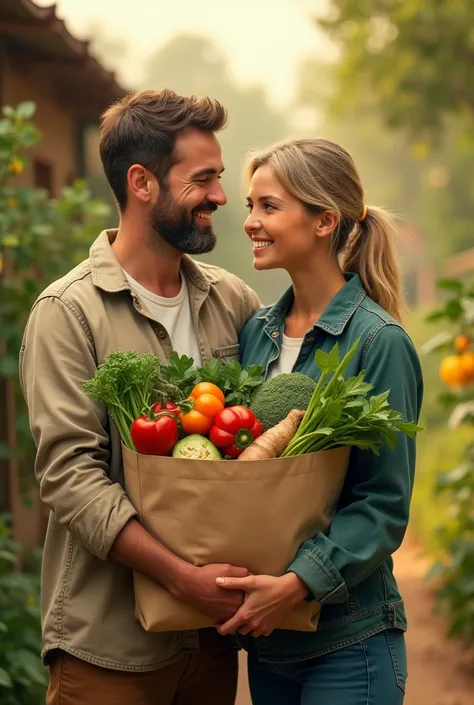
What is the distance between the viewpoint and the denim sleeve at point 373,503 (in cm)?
281

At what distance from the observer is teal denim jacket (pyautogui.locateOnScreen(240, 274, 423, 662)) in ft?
9.30

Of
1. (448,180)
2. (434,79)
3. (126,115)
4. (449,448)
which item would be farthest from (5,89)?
(448,180)

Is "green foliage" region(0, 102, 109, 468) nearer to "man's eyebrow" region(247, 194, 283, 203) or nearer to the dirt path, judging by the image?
"man's eyebrow" region(247, 194, 283, 203)

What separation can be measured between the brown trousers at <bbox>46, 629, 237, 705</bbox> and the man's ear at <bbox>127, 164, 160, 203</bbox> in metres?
1.32

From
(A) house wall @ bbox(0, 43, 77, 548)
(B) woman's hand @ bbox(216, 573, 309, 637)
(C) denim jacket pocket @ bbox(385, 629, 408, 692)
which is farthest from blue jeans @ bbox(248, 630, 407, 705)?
(A) house wall @ bbox(0, 43, 77, 548)

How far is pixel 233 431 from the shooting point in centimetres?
276

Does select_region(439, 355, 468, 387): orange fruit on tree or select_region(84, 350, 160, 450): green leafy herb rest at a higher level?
select_region(84, 350, 160, 450): green leafy herb

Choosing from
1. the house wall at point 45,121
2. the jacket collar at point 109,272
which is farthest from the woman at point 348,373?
the house wall at point 45,121

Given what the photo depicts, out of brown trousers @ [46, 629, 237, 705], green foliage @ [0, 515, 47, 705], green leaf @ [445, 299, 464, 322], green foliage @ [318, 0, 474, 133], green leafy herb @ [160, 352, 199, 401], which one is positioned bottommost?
green foliage @ [0, 515, 47, 705]

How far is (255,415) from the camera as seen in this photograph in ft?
9.55

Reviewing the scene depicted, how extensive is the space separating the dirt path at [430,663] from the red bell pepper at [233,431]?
3.74 metres

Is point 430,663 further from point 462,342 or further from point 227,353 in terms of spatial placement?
point 227,353

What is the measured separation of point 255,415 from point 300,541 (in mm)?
352

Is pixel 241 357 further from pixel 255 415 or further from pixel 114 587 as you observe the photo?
pixel 114 587
